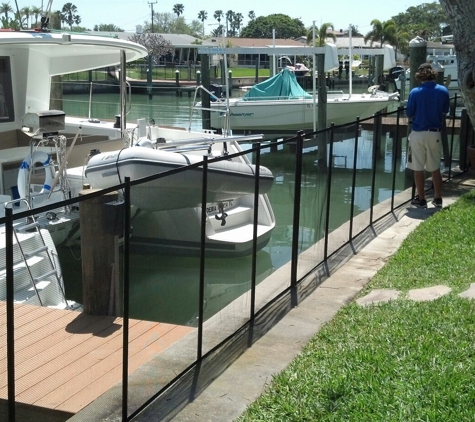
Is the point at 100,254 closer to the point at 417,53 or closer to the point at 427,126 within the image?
the point at 427,126

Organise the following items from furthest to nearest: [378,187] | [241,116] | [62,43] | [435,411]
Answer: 1. [241,116]
2. [378,187]
3. [62,43]
4. [435,411]

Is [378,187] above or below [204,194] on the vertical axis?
below

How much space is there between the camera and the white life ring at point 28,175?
922 centimetres

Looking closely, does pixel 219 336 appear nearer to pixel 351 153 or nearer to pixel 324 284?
pixel 324 284

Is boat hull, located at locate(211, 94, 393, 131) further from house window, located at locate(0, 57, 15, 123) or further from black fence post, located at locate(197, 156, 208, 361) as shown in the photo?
black fence post, located at locate(197, 156, 208, 361)

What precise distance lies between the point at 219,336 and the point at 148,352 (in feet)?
2.23

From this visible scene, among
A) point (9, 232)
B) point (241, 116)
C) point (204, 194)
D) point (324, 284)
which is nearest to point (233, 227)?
point (324, 284)

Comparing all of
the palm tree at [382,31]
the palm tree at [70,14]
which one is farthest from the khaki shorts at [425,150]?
the palm tree at [70,14]

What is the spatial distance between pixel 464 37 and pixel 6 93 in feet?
25.9

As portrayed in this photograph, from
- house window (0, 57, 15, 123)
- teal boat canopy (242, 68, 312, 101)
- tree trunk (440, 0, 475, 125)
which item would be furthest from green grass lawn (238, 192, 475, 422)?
teal boat canopy (242, 68, 312, 101)

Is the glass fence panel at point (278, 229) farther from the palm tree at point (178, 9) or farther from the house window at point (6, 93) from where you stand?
the palm tree at point (178, 9)

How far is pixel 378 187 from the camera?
40.8 ft

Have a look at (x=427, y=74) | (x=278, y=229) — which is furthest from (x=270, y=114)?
(x=278, y=229)

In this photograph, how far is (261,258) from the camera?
8.95 m
